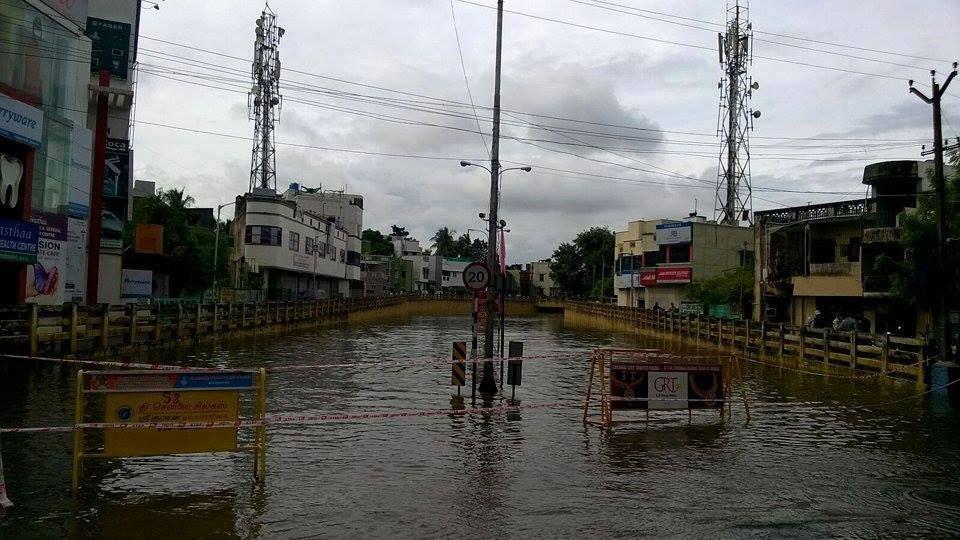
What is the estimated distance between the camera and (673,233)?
62.4 metres

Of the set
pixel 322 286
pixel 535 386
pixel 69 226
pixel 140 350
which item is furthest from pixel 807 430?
pixel 322 286

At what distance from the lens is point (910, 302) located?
23906mm

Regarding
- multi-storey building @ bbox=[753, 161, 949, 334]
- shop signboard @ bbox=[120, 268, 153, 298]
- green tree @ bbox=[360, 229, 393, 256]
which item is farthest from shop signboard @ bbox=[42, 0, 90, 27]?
green tree @ bbox=[360, 229, 393, 256]

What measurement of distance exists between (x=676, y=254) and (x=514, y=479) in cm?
5585

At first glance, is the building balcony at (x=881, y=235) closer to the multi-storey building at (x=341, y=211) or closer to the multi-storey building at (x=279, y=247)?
the multi-storey building at (x=279, y=247)

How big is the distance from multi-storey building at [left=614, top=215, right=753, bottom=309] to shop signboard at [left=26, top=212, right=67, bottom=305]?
4248 centimetres

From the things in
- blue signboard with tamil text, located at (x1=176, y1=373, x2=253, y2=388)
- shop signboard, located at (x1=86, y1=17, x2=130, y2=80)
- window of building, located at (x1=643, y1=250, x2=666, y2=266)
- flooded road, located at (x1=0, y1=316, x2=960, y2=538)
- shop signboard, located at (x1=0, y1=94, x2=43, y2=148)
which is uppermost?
shop signboard, located at (x1=86, y1=17, x2=130, y2=80)

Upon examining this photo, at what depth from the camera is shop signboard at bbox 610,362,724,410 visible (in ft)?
40.3

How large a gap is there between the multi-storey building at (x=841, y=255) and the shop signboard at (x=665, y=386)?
18.5 metres

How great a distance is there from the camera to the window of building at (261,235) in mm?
59000

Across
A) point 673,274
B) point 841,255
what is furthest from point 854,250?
point 673,274

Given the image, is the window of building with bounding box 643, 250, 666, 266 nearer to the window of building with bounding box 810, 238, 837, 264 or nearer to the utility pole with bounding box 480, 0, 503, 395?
the window of building with bounding box 810, 238, 837, 264

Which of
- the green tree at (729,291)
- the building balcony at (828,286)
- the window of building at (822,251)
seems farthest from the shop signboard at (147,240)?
the window of building at (822,251)

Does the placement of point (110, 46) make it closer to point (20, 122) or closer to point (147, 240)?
point (147, 240)
